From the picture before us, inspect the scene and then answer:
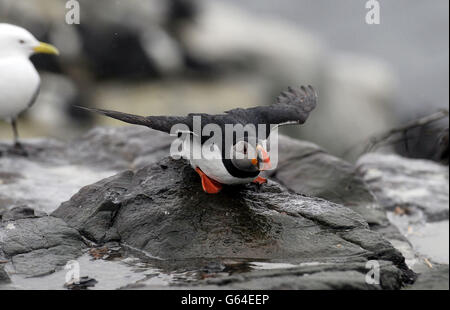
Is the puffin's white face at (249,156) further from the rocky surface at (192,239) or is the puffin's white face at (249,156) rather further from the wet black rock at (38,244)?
the wet black rock at (38,244)

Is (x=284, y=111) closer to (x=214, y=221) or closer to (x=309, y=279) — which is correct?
(x=214, y=221)

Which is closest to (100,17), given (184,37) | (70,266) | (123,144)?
(184,37)

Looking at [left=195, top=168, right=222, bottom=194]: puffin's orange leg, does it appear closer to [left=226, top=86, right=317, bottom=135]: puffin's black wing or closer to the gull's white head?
[left=226, top=86, right=317, bottom=135]: puffin's black wing

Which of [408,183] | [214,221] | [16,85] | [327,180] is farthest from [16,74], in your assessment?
Answer: [408,183]

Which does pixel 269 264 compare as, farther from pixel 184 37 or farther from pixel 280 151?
pixel 184 37

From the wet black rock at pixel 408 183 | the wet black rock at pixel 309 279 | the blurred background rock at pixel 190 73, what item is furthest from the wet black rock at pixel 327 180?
the blurred background rock at pixel 190 73
